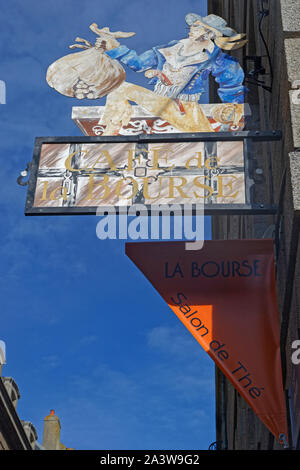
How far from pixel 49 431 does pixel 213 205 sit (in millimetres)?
36640

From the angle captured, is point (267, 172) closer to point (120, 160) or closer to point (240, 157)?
point (240, 157)

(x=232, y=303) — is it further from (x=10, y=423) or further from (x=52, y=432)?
(x=52, y=432)

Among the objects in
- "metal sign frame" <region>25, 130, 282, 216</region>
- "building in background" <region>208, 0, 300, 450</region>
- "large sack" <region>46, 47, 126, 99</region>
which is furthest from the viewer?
"large sack" <region>46, 47, 126, 99</region>

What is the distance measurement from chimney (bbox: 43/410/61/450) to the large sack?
3442 cm

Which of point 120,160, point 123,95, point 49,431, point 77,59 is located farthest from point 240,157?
point 49,431

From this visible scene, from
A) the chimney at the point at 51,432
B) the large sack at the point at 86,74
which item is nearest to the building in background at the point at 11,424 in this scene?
the chimney at the point at 51,432

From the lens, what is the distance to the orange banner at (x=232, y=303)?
6.44m

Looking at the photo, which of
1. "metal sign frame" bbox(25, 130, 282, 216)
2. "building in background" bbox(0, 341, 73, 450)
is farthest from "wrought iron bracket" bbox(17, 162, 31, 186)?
"building in background" bbox(0, 341, 73, 450)

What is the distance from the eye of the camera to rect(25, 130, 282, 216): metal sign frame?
24.0 ft

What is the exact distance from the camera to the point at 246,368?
21.5ft

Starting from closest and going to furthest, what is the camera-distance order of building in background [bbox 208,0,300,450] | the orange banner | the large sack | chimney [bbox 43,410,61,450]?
the orange banner < building in background [bbox 208,0,300,450] < the large sack < chimney [bbox 43,410,61,450]

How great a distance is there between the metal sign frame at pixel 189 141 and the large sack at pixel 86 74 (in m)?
0.95

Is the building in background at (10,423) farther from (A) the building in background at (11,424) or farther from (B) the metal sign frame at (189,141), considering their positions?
(B) the metal sign frame at (189,141)

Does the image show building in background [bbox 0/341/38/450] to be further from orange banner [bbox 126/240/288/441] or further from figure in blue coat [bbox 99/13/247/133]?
orange banner [bbox 126/240/288/441]
